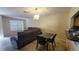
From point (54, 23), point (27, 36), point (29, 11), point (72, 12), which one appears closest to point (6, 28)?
point (27, 36)

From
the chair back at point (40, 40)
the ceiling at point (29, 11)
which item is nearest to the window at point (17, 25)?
the ceiling at point (29, 11)

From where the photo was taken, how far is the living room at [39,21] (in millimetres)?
1906

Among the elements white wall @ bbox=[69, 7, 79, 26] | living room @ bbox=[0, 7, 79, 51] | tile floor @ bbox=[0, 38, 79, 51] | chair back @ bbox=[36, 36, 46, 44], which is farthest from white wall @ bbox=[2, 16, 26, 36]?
white wall @ bbox=[69, 7, 79, 26]

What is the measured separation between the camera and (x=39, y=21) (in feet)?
6.38

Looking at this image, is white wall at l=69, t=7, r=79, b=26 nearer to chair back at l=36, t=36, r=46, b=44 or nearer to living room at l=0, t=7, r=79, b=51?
living room at l=0, t=7, r=79, b=51

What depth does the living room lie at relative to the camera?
1.91m

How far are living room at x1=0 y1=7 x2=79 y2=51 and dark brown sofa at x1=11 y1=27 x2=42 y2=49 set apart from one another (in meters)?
0.03

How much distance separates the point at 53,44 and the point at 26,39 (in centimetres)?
48

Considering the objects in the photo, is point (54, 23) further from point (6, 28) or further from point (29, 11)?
point (6, 28)

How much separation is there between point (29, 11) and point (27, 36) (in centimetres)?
44

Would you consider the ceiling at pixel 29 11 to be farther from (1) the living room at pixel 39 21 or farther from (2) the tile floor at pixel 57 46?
(2) the tile floor at pixel 57 46

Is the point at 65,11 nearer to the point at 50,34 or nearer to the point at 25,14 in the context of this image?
the point at 50,34

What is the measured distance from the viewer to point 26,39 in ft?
6.48
